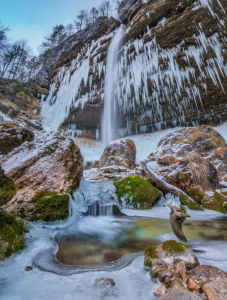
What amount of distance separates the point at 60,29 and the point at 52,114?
91.1 ft

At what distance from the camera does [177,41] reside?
38.6ft

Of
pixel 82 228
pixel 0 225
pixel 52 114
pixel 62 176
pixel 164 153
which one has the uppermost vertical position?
pixel 52 114

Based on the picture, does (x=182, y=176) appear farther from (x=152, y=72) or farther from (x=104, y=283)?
(x=152, y=72)

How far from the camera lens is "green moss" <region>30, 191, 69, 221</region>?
3641 mm

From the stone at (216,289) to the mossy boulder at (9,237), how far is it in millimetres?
2284

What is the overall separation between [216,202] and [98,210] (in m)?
4.09

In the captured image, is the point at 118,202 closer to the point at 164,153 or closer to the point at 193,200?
the point at 193,200

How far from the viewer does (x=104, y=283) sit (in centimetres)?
162

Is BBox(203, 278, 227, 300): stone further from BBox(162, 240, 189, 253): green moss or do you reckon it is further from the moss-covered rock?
the moss-covered rock

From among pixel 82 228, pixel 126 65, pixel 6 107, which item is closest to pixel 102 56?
pixel 126 65

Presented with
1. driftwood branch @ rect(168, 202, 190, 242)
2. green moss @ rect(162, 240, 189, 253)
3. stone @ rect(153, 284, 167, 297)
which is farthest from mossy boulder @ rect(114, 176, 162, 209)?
stone @ rect(153, 284, 167, 297)

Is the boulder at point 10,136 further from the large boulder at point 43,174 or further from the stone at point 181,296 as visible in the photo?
the stone at point 181,296

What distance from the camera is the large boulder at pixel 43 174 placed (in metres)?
3.68

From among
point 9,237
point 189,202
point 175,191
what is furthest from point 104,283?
point 175,191
